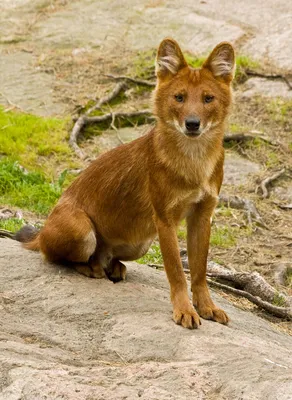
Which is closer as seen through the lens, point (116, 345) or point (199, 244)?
Answer: point (116, 345)

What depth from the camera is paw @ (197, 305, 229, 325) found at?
19.8 ft

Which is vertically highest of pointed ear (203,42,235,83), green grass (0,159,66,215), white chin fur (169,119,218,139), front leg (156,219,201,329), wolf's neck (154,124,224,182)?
pointed ear (203,42,235,83)

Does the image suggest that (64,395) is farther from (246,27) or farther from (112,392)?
(246,27)

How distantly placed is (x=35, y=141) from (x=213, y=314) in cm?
649

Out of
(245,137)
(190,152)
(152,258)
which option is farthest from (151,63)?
(190,152)

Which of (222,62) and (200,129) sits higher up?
(222,62)

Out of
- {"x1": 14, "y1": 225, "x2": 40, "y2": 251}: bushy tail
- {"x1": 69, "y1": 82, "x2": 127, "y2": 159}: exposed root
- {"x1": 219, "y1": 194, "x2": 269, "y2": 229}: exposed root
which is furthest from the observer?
{"x1": 69, "y1": 82, "x2": 127, "y2": 159}: exposed root

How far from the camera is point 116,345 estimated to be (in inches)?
204

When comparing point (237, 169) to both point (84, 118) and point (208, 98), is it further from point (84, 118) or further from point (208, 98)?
point (208, 98)

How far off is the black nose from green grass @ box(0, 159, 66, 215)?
13.5 feet

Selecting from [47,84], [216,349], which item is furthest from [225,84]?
[47,84]

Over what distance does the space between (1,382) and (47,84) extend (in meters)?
10.2

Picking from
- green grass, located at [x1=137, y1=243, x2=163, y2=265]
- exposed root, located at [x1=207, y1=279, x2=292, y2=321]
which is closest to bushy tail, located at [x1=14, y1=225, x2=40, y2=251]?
green grass, located at [x1=137, y1=243, x2=163, y2=265]

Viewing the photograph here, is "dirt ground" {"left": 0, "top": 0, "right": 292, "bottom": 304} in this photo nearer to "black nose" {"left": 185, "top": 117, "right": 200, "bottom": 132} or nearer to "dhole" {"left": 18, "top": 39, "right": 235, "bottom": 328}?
"dhole" {"left": 18, "top": 39, "right": 235, "bottom": 328}
